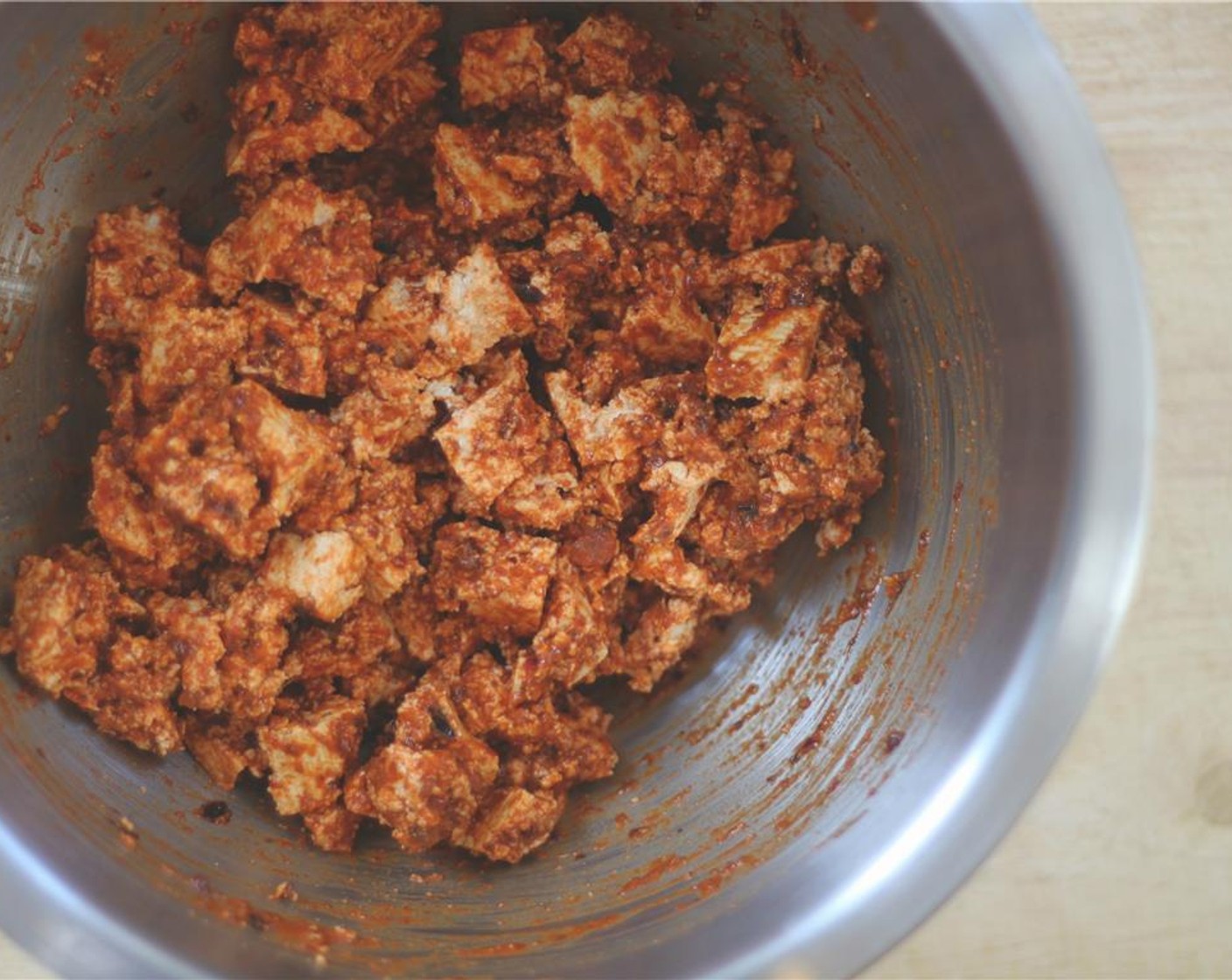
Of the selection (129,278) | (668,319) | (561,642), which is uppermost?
(129,278)

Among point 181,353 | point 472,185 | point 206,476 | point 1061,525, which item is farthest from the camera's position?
point 472,185

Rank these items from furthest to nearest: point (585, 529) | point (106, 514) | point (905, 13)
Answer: point (585, 529), point (106, 514), point (905, 13)

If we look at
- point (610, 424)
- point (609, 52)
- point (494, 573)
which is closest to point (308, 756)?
point (494, 573)

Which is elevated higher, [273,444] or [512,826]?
[273,444]

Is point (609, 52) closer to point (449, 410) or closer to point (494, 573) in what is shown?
point (449, 410)

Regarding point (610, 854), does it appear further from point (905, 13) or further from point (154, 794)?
point (905, 13)

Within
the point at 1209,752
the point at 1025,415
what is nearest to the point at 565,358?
the point at 1025,415
